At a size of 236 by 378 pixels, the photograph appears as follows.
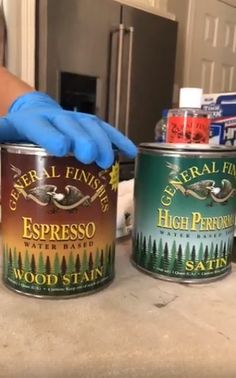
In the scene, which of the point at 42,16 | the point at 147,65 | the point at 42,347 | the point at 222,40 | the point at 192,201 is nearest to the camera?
the point at 42,347

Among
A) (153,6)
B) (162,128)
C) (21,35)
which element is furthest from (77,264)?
(153,6)

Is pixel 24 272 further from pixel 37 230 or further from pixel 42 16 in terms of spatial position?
pixel 42 16

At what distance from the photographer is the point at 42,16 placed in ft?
5.47

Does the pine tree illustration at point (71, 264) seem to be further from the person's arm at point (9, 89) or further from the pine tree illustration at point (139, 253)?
the person's arm at point (9, 89)

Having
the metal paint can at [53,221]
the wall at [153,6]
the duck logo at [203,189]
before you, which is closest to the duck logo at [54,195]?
the metal paint can at [53,221]

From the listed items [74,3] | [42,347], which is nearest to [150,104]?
[74,3]

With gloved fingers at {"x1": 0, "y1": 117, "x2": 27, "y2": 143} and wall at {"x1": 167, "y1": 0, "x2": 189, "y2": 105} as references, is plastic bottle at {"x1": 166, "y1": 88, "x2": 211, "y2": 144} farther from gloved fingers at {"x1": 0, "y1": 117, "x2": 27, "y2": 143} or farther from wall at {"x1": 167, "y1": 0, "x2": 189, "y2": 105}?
wall at {"x1": 167, "y1": 0, "x2": 189, "y2": 105}

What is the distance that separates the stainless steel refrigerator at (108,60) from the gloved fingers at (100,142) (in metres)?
1.43

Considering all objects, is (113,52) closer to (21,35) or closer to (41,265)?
(21,35)

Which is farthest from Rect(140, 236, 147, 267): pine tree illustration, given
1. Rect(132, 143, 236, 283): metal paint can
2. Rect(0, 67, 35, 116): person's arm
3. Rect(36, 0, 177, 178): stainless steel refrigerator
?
Rect(36, 0, 177, 178): stainless steel refrigerator

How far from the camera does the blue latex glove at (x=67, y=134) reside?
1.09 feet

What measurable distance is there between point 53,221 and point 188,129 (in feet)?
0.68

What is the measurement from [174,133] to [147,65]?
5.78 feet

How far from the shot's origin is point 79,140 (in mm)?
336
